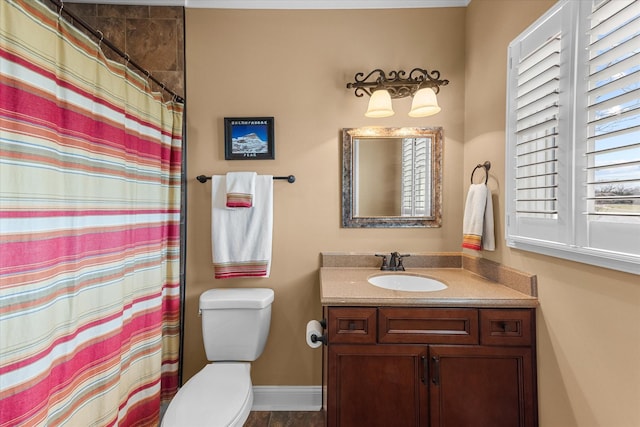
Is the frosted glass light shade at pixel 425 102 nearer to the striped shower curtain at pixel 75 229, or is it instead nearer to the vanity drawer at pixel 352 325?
the vanity drawer at pixel 352 325

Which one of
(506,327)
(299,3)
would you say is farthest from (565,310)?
(299,3)

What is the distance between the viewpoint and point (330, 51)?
211 cm

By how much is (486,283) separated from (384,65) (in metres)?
1.46

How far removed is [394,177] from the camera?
2121mm

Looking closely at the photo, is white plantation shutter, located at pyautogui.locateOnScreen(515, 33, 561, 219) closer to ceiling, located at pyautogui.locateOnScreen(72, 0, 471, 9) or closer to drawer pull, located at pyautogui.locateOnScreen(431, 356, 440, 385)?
drawer pull, located at pyautogui.locateOnScreen(431, 356, 440, 385)

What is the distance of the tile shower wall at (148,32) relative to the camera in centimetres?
210

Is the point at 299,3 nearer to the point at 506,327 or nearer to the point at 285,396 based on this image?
the point at 506,327

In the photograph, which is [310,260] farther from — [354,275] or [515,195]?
[515,195]

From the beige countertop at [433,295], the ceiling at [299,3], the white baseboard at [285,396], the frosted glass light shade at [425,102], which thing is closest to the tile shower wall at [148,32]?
the ceiling at [299,3]

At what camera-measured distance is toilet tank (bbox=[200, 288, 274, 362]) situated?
6.20ft

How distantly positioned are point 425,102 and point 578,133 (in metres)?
0.86

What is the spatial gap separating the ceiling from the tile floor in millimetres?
2602

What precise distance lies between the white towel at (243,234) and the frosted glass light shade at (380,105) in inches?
29.4

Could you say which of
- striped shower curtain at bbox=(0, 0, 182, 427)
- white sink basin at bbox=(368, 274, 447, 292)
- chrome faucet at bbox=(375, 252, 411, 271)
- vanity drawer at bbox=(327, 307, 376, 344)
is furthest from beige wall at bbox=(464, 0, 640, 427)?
striped shower curtain at bbox=(0, 0, 182, 427)
